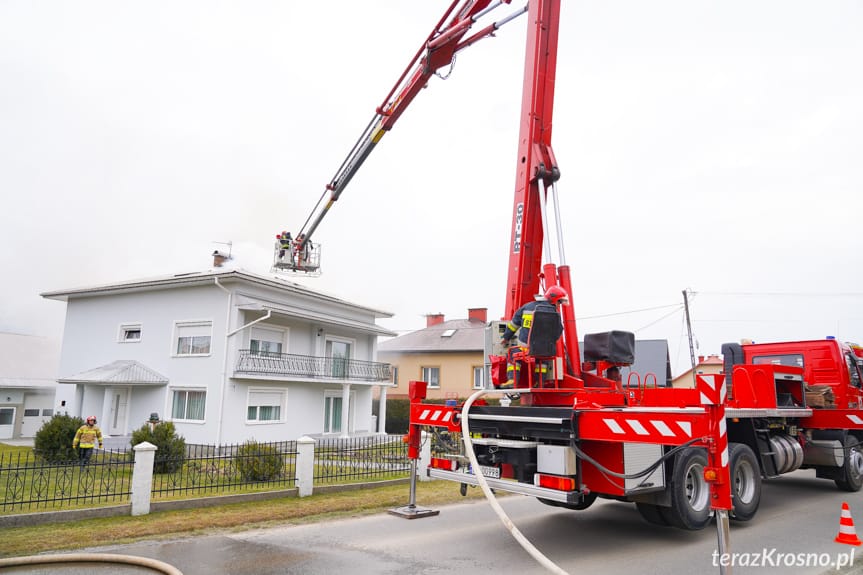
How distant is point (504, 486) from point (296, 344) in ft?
61.8

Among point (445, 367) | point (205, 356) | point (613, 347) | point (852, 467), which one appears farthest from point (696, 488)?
point (445, 367)

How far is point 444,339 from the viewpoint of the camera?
3838cm

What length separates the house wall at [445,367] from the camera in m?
36.0

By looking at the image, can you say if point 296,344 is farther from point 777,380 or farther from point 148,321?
point 777,380

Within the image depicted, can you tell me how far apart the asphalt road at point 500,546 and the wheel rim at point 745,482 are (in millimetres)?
394

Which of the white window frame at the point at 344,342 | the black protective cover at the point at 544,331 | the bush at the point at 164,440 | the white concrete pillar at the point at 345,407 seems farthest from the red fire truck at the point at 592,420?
the white window frame at the point at 344,342

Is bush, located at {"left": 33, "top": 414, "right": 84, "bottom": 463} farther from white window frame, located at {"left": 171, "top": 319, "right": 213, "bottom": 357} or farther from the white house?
white window frame, located at {"left": 171, "top": 319, "right": 213, "bottom": 357}

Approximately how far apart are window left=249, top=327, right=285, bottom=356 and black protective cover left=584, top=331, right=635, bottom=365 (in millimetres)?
16154

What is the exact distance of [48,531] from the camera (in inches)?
297

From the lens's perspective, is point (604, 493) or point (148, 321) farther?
point (148, 321)

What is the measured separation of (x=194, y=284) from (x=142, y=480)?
14192 mm

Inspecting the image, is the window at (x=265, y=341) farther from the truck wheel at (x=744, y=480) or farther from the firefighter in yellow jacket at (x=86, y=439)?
the truck wheel at (x=744, y=480)

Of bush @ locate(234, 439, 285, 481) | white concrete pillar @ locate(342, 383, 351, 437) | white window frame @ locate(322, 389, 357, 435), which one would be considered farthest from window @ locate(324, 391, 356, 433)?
bush @ locate(234, 439, 285, 481)

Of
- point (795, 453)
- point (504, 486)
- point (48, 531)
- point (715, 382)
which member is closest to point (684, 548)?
point (504, 486)
